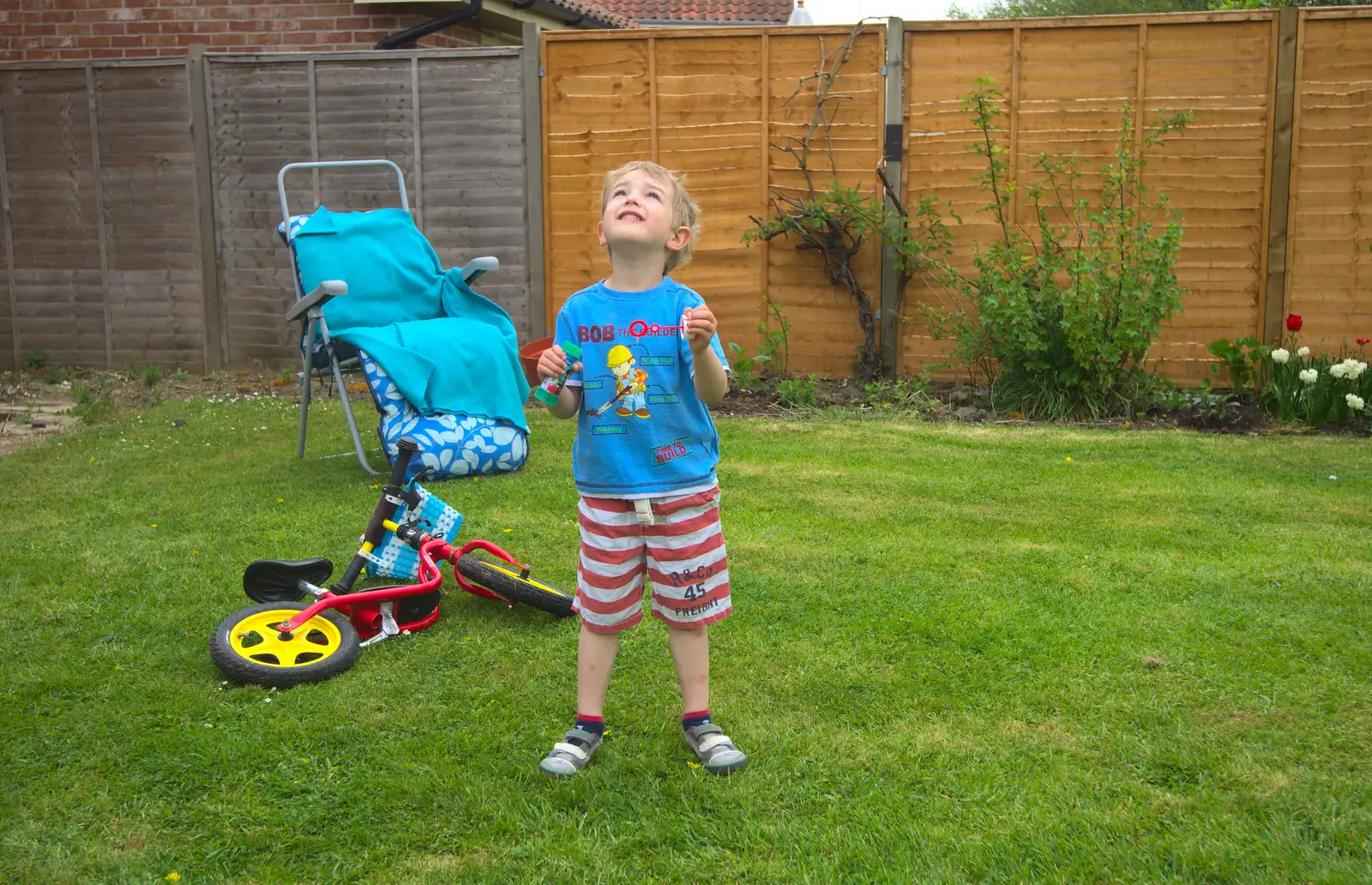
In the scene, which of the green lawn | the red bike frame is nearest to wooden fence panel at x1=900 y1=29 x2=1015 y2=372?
the green lawn

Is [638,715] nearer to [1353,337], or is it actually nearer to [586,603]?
[586,603]

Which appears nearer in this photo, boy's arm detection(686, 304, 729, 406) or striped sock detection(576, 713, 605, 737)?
boy's arm detection(686, 304, 729, 406)

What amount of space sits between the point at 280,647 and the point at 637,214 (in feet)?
4.66

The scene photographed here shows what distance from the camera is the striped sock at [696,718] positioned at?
8.46 feet

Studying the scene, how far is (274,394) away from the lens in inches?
314

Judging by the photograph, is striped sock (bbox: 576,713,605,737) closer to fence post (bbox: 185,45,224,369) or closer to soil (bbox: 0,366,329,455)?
soil (bbox: 0,366,329,455)

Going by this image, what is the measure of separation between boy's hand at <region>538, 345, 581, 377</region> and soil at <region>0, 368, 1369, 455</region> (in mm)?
4603

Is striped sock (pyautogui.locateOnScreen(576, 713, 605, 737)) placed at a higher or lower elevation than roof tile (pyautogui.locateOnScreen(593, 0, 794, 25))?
lower

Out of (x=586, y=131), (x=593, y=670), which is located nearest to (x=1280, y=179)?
(x=586, y=131)

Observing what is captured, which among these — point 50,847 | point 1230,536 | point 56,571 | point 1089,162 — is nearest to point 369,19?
point 1089,162

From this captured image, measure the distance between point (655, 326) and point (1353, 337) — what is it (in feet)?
20.3

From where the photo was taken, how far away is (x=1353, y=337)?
7234 mm

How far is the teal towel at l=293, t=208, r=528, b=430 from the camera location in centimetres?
533

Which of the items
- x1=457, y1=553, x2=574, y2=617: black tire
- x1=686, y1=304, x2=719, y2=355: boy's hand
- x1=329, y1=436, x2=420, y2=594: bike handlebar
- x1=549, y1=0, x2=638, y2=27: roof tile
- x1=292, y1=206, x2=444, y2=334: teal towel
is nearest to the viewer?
x1=686, y1=304, x2=719, y2=355: boy's hand
